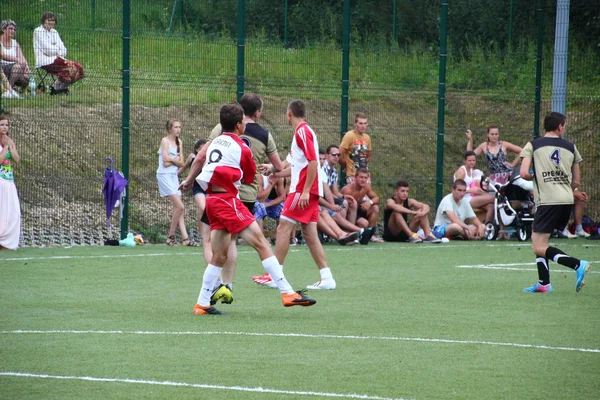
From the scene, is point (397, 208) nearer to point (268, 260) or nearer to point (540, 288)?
point (540, 288)

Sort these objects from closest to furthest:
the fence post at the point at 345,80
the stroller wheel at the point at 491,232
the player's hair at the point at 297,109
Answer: the player's hair at the point at 297,109
the stroller wheel at the point at 491,232
the fence post at the point at 345,80

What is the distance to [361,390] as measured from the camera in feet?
20.2

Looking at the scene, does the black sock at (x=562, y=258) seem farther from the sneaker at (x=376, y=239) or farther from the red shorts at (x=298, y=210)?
the sneaker at (x=376, y=239)

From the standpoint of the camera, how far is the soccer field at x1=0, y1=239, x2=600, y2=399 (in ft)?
20.6

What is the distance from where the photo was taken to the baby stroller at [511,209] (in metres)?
18.3

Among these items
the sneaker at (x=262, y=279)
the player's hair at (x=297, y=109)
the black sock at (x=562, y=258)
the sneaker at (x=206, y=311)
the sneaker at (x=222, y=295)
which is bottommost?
the sneaker at (x=262, y=279)

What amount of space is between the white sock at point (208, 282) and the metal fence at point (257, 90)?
772 cm

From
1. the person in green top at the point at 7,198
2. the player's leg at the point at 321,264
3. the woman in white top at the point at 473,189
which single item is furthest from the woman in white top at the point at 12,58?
the woman in white top at the point at 473,189

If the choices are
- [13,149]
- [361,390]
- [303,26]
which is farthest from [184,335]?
[303,26]

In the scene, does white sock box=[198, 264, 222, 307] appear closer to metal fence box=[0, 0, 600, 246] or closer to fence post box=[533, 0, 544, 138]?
metal fence box=[0, 0, 600, 246]

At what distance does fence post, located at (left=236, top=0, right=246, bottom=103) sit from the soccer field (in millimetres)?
5082

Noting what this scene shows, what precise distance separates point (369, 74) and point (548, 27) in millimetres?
4510

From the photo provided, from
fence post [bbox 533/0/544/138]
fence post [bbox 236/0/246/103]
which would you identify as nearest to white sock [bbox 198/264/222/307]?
fence post [bbox 236/0/246/103]

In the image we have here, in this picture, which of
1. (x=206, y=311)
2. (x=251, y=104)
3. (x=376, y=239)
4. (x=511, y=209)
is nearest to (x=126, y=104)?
(x=376, y=239)
